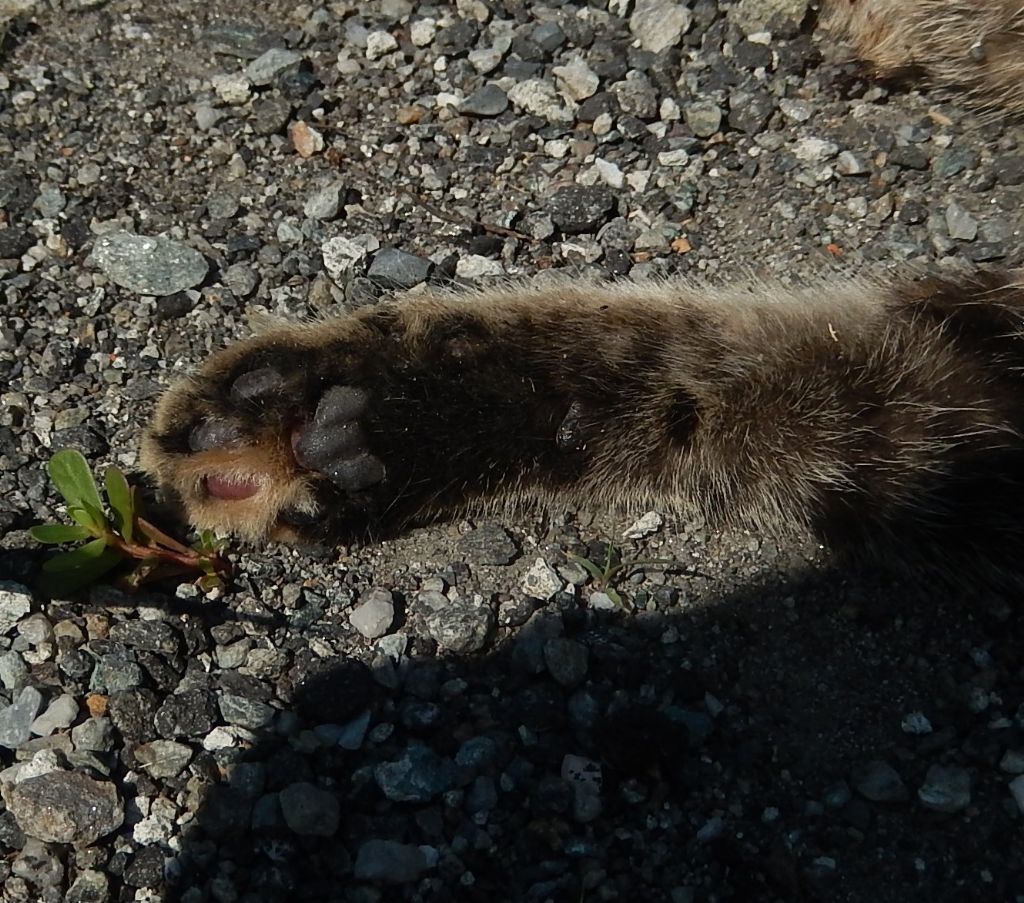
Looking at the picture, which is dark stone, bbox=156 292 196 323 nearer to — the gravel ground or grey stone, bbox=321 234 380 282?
the gravel ground

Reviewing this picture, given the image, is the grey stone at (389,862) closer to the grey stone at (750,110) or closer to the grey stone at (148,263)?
the grey stone at (148,263)

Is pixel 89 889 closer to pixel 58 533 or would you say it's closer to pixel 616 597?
pixel 58 533

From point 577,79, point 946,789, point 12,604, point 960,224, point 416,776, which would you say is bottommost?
point 946,789

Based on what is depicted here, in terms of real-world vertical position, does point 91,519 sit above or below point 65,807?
above

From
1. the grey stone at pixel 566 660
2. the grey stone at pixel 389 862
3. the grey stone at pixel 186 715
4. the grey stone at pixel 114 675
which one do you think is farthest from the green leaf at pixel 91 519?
the grey stone at pixel 566 660

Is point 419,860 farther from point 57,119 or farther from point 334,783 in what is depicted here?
point 57,119

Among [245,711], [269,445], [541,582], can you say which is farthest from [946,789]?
[269,445]

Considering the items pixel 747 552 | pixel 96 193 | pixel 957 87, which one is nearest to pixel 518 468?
pixel 747 552
